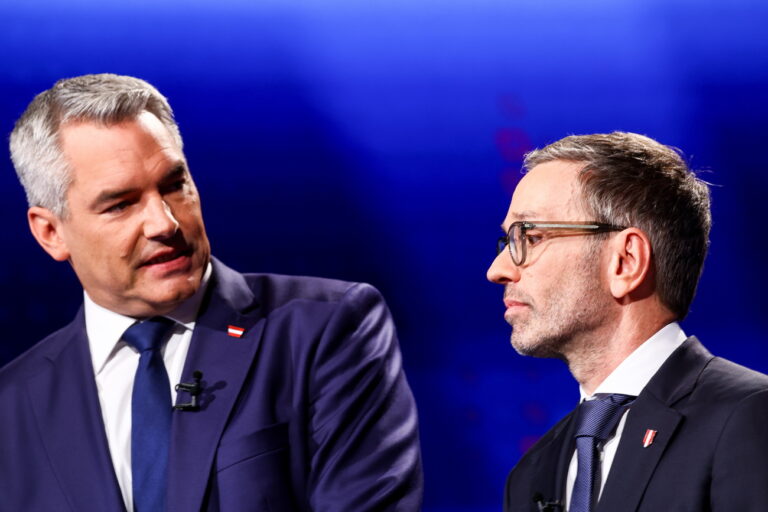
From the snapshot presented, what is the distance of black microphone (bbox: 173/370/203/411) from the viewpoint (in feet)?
9.73

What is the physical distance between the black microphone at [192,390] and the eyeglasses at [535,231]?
0.88m

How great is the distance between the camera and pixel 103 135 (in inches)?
120

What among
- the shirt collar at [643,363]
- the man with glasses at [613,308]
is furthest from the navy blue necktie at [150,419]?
the shirt collar at [643,363]

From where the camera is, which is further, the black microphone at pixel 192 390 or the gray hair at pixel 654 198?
the black microphone at pixel 192 390

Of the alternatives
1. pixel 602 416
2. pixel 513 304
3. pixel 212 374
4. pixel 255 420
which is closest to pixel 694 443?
pixel 602 416

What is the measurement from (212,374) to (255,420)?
170 millimetres

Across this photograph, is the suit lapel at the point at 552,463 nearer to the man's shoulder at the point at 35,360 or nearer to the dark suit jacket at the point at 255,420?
the dark suit jacket at the point at 255,420

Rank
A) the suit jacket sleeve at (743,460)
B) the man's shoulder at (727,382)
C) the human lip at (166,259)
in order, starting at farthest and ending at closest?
the human lip at (166,259), the man's shoulder at (727,382), the suit jacket sleeve at (743,460)

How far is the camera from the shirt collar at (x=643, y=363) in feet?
8.35

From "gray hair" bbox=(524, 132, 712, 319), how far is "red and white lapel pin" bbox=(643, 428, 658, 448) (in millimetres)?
328

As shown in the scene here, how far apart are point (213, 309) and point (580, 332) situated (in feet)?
3.42

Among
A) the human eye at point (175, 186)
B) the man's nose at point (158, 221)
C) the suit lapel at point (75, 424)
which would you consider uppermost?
the human eye at point (175, 186)

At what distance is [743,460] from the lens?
2.19m

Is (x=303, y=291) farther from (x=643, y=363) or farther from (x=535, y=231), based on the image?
→ (x=643, y=363)
